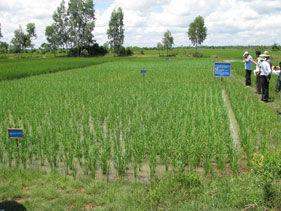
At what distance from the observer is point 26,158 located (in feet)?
19.2

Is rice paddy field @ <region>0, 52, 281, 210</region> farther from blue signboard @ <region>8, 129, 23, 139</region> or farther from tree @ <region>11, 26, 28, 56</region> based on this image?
tree @ <region>11, 26, 28, 56</region>

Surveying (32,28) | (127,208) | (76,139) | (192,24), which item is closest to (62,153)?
(76,139)

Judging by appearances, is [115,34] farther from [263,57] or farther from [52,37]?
[263,57]

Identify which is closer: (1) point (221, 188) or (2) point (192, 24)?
(1) point (221, 188)

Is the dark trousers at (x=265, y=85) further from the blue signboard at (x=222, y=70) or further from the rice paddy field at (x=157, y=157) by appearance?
the blue signboard at (x=222, y=70)

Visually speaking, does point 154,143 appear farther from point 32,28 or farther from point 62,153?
point 32,28

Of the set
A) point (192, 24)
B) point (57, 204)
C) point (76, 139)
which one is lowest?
point (57, 204)

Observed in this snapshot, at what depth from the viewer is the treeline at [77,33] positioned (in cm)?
6969

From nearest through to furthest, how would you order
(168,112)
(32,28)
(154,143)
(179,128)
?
(154,143)
(179,128)
(168,112)
(32,28)

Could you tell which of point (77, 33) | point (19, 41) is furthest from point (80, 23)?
point (19, 41)

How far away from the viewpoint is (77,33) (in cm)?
7050

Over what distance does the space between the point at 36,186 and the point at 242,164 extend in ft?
12.6

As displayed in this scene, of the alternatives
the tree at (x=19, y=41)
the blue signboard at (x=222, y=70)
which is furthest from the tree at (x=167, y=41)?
the blue signboard at (x=222, y=70)

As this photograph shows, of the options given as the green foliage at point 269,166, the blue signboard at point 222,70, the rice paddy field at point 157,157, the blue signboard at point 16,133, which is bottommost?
the rice paddy field at point 157,157
